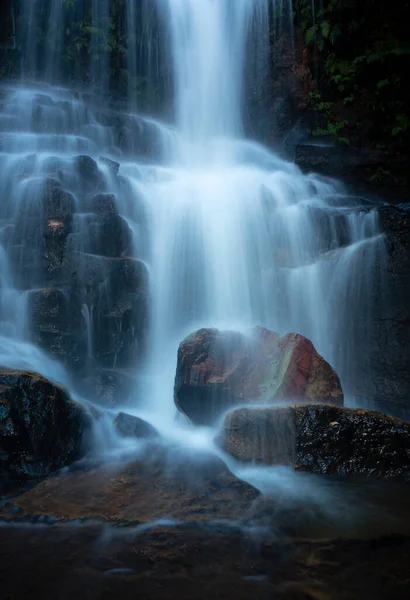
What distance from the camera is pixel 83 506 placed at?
3.98 meters

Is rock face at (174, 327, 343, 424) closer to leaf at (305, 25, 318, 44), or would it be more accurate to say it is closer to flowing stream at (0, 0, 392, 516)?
flowing stream at (0, 0, 392, 516)

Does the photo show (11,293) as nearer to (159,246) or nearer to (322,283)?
(159,246)

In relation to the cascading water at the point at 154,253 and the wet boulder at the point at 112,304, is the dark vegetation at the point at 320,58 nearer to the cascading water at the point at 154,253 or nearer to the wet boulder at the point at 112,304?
the cascading water at the point at 154,253

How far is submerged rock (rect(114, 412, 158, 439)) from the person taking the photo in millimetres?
6211

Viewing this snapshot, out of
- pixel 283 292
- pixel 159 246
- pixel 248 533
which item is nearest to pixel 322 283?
pixel 283 292

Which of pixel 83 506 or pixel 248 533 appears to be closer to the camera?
pixel 248 533

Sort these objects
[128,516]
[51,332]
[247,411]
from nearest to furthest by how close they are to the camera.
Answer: [128,516], [247,411], [51,332]

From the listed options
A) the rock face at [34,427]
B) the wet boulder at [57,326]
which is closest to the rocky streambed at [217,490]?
the rock face at [34,427]

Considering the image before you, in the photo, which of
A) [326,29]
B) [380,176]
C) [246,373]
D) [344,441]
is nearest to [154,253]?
[246,373]

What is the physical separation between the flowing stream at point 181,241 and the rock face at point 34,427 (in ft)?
5.33

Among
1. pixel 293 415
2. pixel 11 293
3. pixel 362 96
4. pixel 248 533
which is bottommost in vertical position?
pixel 248 533

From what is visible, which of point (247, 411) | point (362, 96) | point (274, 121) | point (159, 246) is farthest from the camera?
point (274, 121)

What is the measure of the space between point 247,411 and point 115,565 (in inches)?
113

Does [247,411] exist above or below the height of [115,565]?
above
